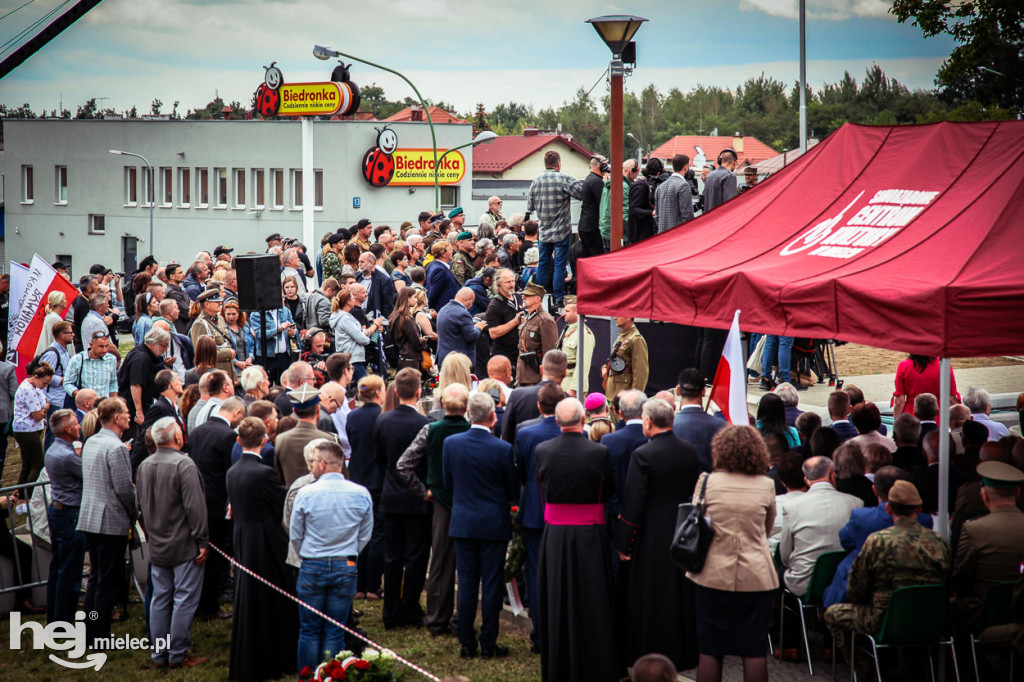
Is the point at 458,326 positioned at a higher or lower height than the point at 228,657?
higher

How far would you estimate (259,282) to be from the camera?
37.6ft

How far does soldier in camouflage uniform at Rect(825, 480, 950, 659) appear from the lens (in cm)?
606

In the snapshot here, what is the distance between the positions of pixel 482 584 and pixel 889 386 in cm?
1066

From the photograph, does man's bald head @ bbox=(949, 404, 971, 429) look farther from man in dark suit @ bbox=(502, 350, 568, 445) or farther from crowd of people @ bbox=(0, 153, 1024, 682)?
man in dark suit @ bbox=(502, 350, 568, 445)

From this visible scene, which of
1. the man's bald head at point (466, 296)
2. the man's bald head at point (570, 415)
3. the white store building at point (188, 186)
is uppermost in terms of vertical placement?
the white store building at point (188, 186)

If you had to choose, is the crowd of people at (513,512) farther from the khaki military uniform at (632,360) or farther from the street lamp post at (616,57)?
the street lamp post at (616,57)

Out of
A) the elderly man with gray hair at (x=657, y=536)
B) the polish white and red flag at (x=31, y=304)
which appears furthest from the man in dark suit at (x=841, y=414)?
the polish white and red flag at (x=31, y=304)

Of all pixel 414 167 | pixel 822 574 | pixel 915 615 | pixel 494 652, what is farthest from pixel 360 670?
pixel 414 167

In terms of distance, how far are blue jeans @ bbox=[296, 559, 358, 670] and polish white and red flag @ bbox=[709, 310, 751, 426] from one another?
2874 mm

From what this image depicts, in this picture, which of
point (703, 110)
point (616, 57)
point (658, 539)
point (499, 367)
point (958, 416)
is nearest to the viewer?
point (658, 539)

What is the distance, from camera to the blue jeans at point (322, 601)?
6793 mm

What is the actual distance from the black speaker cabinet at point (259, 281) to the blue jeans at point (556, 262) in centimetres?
479

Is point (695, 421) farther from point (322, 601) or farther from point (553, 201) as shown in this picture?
point (553, 201)

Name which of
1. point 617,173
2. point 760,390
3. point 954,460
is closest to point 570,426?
point 954,460
